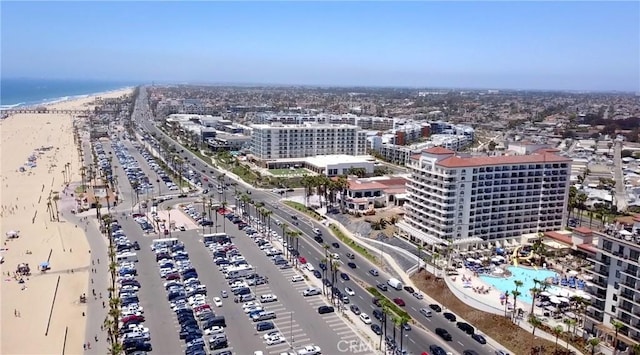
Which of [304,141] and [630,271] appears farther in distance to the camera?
[304,141]

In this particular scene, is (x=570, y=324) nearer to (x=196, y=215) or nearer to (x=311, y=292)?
(x=311, y=292)

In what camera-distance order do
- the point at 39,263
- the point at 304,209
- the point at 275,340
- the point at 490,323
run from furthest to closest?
the point at 304,209 < the point at 39,263 < the point at 490,323 < the point at 275,340

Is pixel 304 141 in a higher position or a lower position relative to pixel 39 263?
higher

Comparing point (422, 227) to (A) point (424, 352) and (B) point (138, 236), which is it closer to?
(A) point (424, 352)

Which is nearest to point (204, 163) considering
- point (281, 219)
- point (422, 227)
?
point (281, 219)

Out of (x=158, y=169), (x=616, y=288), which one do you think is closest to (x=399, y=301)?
(x=616, y=288)

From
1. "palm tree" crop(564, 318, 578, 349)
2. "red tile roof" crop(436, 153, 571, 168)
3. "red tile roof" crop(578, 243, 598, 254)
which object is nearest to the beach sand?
"palm tree" crop(564, 318, 578, 349)

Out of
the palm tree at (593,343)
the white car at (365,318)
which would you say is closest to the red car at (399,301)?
the white car at (365,318)
